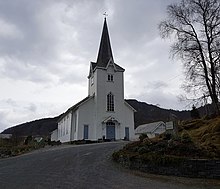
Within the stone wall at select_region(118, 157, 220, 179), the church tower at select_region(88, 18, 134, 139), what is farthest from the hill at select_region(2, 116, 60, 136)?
the stone wall at select_region(118, 157, 220, 179)

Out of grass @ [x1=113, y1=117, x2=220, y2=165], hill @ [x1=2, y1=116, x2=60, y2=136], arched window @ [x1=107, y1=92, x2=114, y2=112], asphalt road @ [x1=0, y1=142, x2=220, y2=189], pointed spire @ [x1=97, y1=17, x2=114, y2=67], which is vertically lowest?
asphalt road @ [x1=0, y1=142, x2=220, y2=189]

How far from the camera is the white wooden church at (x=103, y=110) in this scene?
3775 cm

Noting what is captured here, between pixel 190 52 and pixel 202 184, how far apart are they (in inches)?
715

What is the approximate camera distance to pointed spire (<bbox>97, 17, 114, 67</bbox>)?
136ft

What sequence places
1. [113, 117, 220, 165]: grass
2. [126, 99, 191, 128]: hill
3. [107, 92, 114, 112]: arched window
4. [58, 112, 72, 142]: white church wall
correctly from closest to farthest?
1. [113, 117, 220, 165]: grass
2. [107, 92, 114, 112]: arched window
3. [58, 112, 72, 142]: white church wall
4. [126, 99, 191, 128]: hill

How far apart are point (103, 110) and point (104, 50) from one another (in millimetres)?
10023

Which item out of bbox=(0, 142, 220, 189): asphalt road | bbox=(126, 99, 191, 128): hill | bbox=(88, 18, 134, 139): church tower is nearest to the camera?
bbox=(0, 142, 220, 189): asphalt road

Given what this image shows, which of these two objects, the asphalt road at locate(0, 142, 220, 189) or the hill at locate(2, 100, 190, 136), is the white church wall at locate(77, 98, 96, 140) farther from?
the hill at locate(2, 100, 190, 136)

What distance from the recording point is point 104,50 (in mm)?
43719

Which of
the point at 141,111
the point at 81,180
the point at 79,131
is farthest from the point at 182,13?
the point at 141,111

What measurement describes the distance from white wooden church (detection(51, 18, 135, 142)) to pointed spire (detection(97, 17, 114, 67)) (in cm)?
14

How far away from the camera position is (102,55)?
141ft

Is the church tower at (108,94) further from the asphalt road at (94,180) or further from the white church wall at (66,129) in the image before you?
the asphalt road at (94,180)

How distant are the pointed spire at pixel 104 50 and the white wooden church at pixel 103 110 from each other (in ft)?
0.47
